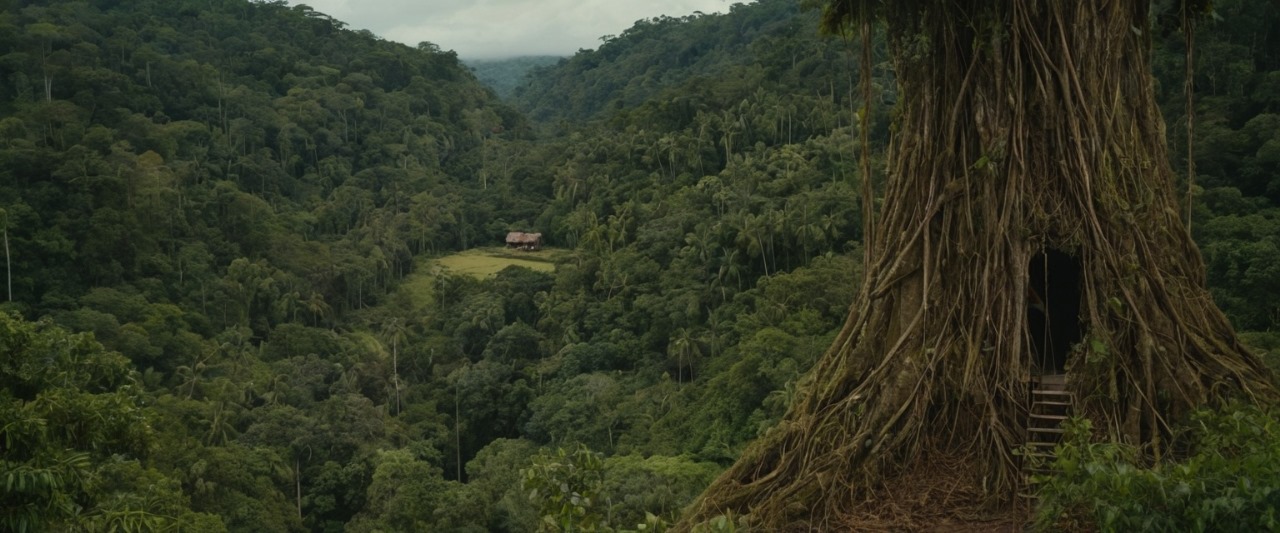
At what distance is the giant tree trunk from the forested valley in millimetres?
521

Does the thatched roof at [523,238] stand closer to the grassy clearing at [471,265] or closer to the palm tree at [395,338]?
the grassy clearing at [471,265]

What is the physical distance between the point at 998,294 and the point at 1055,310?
41.5 inches

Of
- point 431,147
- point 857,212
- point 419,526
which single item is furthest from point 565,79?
point 419,526

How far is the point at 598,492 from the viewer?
15.3 feet

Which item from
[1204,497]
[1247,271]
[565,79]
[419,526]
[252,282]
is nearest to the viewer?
[1204,497]

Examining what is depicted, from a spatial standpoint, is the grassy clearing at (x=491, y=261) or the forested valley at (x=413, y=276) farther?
the grassy clearing at (x=491, y=261)

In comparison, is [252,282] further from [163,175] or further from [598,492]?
[598,492]

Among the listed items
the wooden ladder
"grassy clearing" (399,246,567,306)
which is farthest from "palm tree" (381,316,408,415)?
the wooden ladder

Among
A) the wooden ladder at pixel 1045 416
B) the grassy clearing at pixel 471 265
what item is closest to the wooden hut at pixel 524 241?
the grassy clearing at pixel 471 265

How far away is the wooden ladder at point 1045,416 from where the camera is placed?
15.5 feet

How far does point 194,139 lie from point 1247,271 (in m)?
37.9

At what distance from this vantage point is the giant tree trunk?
4.79 meters

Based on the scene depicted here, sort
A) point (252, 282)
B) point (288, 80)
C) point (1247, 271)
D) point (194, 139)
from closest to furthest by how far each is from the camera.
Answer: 1. point (1247, 271)
2. point (252, 282)
3. point (194, 139)
4. point (288, 80)

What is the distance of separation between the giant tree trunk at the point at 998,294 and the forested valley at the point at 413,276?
521 millimetres
